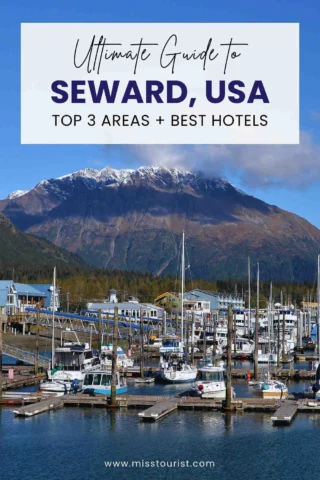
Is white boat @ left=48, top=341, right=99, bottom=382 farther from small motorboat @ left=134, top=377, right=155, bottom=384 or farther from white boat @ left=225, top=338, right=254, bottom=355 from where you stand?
white boat @ left=225, top=338, right=254, bottom=355

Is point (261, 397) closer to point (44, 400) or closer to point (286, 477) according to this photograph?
point (44, 400)

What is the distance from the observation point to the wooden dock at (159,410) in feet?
185

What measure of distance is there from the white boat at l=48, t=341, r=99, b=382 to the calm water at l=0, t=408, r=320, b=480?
10.2m

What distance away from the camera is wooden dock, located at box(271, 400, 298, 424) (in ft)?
182

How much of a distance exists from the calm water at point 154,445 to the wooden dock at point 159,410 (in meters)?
0.53

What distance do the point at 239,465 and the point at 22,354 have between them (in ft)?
162

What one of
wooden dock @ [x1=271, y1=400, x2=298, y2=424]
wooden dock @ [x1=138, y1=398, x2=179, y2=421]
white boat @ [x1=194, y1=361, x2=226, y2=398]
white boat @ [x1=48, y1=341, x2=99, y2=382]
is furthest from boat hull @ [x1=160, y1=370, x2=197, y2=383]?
wooden dock @ [x1=271, y1=400, x2=298, y2=424]

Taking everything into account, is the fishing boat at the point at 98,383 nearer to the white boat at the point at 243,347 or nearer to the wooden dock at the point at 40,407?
the wooden dock at the point at 40,407

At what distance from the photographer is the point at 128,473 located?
4419 cm

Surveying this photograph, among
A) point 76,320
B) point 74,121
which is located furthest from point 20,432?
point 76,320

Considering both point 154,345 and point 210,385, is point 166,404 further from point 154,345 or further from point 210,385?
point 154,345

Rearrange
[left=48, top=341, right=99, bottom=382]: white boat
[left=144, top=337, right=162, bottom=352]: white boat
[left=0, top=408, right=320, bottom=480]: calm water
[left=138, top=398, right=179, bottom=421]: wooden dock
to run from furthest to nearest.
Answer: [left=144, top=337, right=162, bottom=352]: white boat
[left=48, top=341, right=99, bottom=382]: white boat
[left=138, top=398, right=179, bottom=421]: wooden dock
[left=0, top=408, right=320, bottom=480]: calm water

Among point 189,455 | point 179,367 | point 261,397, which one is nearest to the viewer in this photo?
point 189,455

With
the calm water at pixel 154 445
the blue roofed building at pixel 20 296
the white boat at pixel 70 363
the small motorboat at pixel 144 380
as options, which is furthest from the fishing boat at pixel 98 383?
the blue roofed building at pixel 20 296
